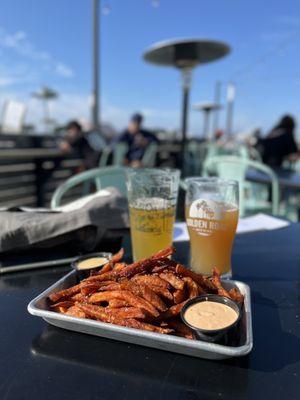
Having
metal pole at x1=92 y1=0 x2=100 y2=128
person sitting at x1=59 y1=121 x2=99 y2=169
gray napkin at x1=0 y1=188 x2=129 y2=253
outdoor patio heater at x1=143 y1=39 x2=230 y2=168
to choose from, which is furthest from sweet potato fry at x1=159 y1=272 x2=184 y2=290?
metal pole at x1=92 y1=0 x2=100 y2=128

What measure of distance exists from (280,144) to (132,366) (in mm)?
5522

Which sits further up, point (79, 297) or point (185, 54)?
point (185, 54)

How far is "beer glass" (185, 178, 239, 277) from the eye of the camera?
91cm

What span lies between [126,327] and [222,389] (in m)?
0.19

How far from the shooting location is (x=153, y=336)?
1.90 feet

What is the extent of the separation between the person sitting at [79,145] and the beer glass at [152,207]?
15.6 ft

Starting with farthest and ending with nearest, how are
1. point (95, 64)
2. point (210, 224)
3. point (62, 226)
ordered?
1. point (95, 64)
2. point (62, 226)
3. point (210, 224)

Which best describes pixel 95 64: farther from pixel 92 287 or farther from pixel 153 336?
pixel 153 336

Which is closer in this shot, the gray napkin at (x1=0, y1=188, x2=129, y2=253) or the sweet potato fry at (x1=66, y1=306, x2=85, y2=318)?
the sweet potato fry at (x1=66, y1=306, x2=85, y2=318)

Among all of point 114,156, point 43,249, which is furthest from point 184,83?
point 43,249

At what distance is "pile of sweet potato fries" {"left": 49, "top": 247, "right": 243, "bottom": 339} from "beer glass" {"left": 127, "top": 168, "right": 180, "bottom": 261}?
0.24 m

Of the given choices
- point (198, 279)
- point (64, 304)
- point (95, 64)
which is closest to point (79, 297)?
point (64, 304)

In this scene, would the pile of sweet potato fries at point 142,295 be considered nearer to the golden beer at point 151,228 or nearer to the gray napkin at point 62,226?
the golden beer at point 151,228

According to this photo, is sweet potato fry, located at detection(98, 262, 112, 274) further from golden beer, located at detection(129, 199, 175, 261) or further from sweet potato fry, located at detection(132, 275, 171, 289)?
golden beer, located at detection(129, 199, 175, 261)
